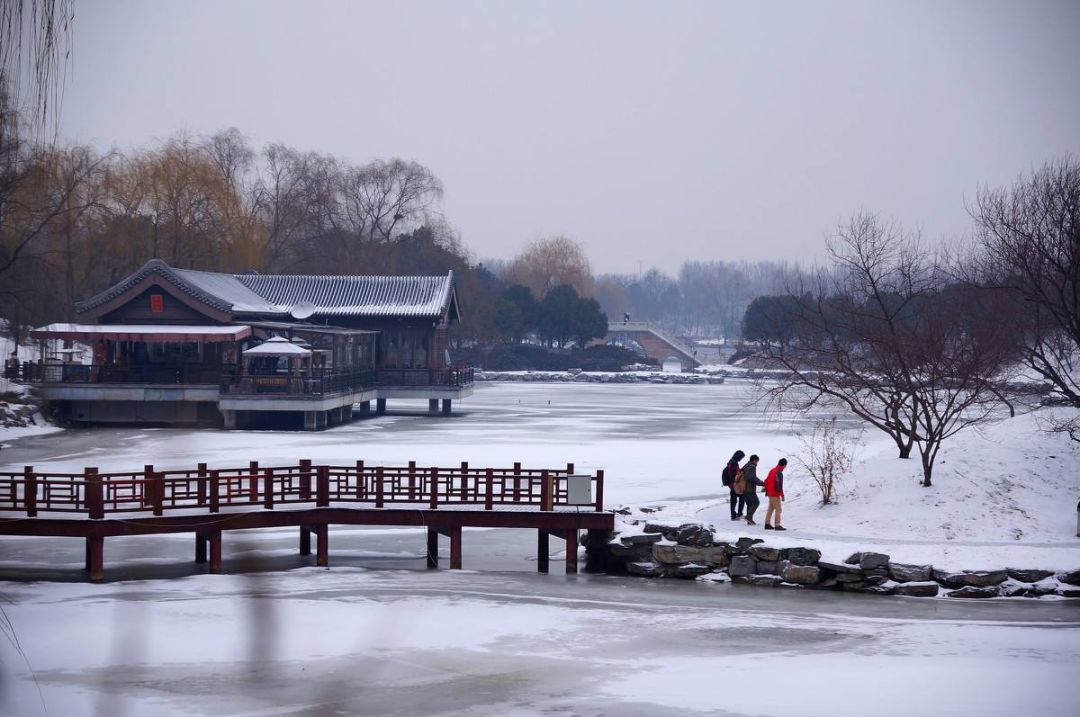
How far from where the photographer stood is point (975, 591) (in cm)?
1958

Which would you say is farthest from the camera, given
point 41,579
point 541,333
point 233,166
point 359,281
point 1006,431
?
point 541,333

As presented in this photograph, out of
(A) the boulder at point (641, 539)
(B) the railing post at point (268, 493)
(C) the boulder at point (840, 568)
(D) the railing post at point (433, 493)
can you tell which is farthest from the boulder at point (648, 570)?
Answer: (B) the railing post at point (268, 493)

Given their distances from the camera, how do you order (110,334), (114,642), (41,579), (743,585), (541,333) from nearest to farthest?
(114,642) < (41,579) < (743,585) < (110,334) < (541,333)

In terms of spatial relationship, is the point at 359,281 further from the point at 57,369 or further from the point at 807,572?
the point at 807,572

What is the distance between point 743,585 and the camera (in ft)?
67.6

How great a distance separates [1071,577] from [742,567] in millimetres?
5713

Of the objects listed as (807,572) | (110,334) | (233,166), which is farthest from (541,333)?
(807,572)

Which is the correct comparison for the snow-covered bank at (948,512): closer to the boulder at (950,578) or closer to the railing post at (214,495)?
the boulder at (950,578)

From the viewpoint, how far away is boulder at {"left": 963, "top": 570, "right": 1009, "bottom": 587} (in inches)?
775

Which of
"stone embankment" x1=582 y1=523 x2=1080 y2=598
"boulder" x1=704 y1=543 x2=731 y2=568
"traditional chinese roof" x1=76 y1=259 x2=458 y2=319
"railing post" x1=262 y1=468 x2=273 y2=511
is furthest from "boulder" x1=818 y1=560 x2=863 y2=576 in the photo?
"traditional chinese roof" x1=76 y1=259 x2=458 y2=319

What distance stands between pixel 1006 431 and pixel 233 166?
58694 millimetres

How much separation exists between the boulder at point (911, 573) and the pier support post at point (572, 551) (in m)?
5.89

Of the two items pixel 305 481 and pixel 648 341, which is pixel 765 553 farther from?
pixel 648 341

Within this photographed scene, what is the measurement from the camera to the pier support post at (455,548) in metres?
21.2
